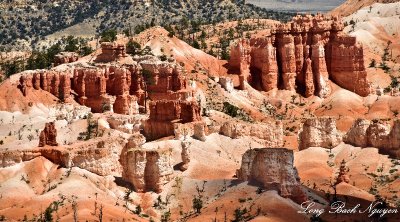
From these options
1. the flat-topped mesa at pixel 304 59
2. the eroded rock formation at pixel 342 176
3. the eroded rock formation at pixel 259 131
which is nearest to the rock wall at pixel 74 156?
the eroded rock formation at pixel 259 131

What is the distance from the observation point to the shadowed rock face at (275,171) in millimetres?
97812

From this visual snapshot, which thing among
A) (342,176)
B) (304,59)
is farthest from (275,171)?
(304,59)

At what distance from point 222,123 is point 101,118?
590 inches

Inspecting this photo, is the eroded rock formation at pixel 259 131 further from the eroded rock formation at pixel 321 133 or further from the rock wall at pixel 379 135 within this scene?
the rock wall at pixel 379 135

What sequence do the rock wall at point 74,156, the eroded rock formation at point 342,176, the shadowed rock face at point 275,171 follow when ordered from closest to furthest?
the shadowed rock face at point 275,171 < the rock wall at point 74,156 < the eroded rock formation at point 342,176

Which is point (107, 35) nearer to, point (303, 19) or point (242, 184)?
point (303, 19)

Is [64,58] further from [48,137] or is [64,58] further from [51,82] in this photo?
Result: [48,137]

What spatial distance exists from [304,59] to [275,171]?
71282 mm

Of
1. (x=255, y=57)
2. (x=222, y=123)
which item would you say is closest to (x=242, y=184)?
(x=222, y=123)

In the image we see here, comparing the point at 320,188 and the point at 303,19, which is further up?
the point at 303,19

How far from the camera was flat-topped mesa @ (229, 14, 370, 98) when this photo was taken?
165 metres

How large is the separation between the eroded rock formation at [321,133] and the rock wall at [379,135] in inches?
91.6

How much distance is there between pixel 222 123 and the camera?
423ft

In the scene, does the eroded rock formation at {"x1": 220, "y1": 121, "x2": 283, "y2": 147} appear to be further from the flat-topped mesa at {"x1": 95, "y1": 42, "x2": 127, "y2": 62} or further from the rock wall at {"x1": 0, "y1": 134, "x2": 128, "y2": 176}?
the flat-topped mesa at {"x1": 95, "y1": 42, "x2": 127, "y2": 62}
